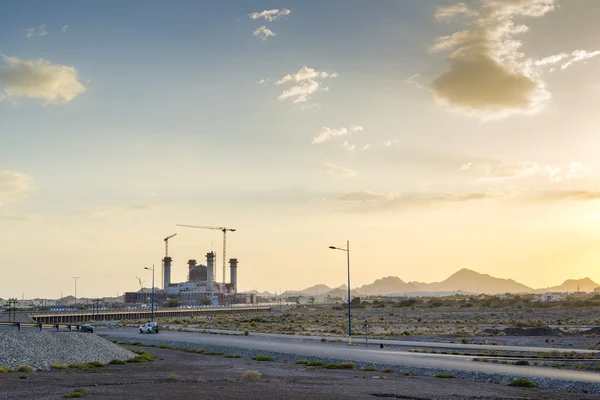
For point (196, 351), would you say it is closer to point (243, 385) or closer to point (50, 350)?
point (50, 350)

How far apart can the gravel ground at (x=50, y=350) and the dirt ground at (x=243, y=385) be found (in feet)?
14.0

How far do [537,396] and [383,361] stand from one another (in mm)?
17132

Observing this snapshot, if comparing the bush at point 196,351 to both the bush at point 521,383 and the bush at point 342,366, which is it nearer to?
the bush at point 342,366

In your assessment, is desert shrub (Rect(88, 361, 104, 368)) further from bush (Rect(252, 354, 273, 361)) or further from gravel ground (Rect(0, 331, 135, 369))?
bush (Rect(252, 354, 273, 361))

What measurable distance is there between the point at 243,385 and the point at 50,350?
23.7 metres

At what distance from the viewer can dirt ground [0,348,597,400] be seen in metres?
29.6

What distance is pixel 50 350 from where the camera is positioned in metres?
49.5

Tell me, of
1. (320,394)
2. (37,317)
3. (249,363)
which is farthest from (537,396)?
(37,317)

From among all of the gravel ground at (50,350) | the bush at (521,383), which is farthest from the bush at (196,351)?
the bush at (521,383)

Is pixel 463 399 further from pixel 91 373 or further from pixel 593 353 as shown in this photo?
pixel 91 373

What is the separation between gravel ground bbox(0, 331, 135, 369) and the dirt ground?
14.0ft

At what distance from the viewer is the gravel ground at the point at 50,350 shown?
45500mm

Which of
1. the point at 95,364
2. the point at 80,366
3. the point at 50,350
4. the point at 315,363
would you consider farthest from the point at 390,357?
the point at 50,350

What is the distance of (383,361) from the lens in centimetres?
4525
